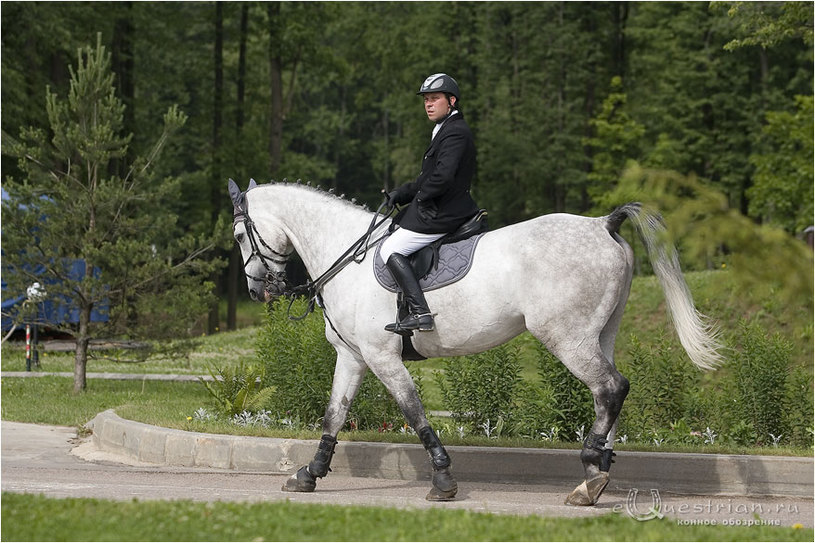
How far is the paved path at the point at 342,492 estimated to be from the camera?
7.92m

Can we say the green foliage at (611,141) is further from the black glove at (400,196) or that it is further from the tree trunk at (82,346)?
the black glove at (400,196)

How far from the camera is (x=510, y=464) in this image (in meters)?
9.53

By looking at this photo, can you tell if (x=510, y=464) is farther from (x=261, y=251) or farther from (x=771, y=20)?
(x=771, y=20)

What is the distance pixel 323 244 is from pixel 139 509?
3.16 metres

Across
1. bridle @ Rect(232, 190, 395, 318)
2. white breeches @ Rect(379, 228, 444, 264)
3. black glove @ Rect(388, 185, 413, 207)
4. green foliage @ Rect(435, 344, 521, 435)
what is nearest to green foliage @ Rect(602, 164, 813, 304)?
white breeches @ Rect(379, 228, 444, 264)

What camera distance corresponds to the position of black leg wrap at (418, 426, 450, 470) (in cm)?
846

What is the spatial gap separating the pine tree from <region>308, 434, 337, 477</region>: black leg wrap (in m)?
7.16

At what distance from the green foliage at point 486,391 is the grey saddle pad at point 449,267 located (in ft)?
9.39

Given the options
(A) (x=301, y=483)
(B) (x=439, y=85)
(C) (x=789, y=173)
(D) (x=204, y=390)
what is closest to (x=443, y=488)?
(A) (x=301, y=483)

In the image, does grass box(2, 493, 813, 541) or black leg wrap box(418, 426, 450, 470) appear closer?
grass box(2, 493, 813, 541)

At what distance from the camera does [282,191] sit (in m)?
9.51

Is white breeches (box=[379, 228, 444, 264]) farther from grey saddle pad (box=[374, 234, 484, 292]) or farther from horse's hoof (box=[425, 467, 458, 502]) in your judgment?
horse's hoof (box=[425, 467, 458, 502])

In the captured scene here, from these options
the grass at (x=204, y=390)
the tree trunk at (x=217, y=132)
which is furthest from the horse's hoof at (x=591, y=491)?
the tree trunk at (x=217, y=132)

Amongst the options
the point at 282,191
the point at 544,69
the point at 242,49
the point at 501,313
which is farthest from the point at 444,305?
the point at 544,69
